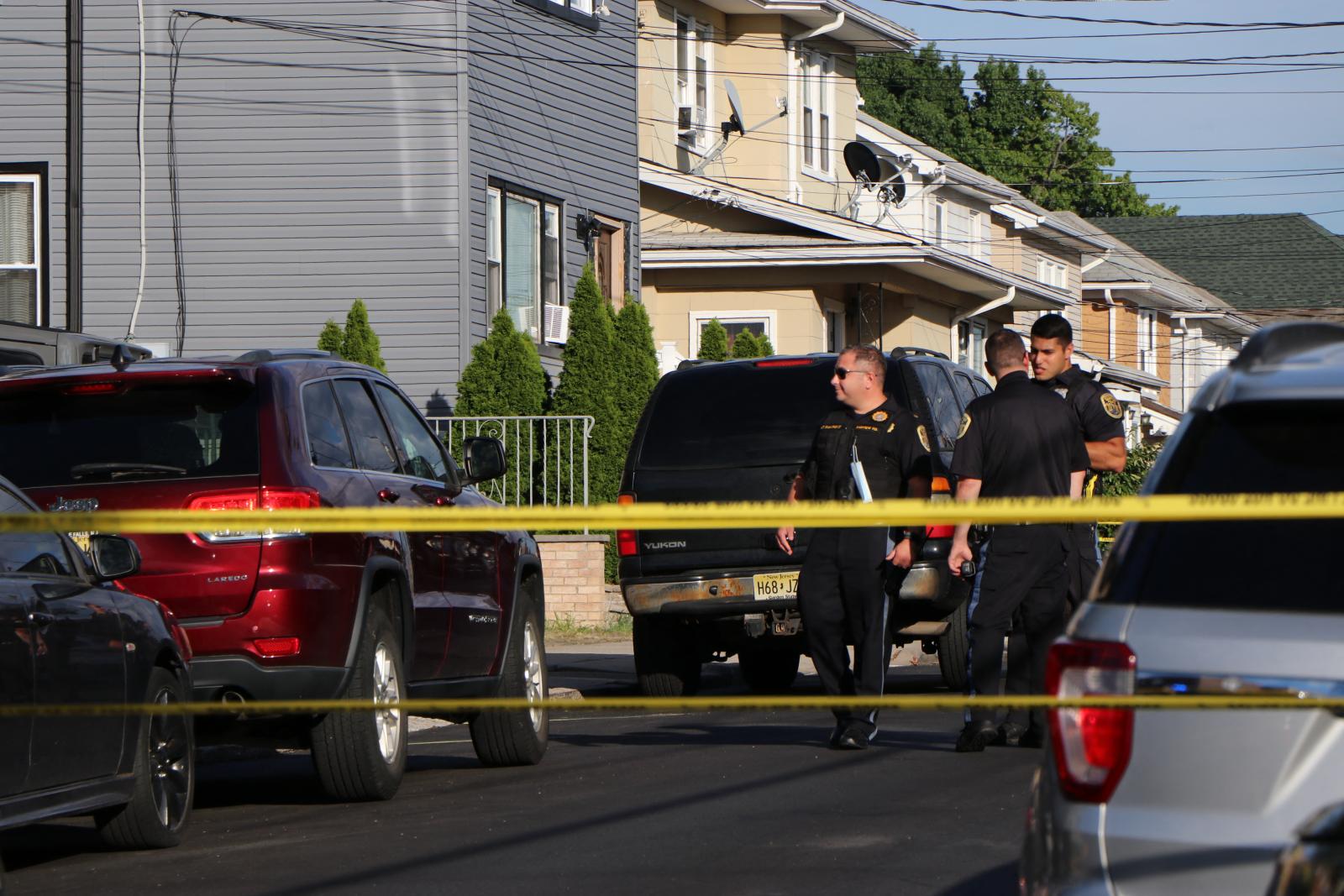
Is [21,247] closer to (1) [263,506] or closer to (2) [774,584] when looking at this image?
(2) [774,584]

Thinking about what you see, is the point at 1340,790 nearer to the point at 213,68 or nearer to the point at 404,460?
the point at 404,460

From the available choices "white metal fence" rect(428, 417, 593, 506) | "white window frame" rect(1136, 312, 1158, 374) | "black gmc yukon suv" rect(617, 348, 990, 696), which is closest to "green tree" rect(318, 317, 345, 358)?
"white metal fence" rect(428, 417, 593, 506)

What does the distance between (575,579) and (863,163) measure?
15448 millimetres

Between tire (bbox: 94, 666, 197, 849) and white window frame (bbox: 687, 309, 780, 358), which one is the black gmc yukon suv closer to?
tire (bbox: 94, 666, 197, 849)

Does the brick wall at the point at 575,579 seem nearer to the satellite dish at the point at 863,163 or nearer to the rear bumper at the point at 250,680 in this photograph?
the rear bumper at the point at 250,680

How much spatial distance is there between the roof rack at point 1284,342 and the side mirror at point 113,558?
474 cm

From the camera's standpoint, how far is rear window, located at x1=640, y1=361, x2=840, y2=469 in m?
13.0

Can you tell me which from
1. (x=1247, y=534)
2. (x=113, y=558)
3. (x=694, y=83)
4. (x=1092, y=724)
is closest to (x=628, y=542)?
(x=113, y=558)

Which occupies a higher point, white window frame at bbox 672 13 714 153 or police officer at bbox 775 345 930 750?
white window frame at bbox 672 13 714 153

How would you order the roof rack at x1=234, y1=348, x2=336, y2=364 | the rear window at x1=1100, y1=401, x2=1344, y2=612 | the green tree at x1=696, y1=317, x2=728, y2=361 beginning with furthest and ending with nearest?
the green tree at x1=696, y1=317, x2=728, y2=361 < the roof rack at x1=234, y1=348, x2=336, y2=364 < the rear window at x1=1100, y1=401, x2=1344, y2=612

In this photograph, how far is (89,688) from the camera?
750 centimetres

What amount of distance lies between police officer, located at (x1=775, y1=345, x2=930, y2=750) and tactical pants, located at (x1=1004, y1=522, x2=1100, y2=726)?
645 mm

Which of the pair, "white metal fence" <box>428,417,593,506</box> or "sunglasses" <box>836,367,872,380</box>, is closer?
"sunglasses" <box>836,367,872,380</box>

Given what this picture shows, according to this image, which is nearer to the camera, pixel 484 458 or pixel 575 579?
pixel 484 458
